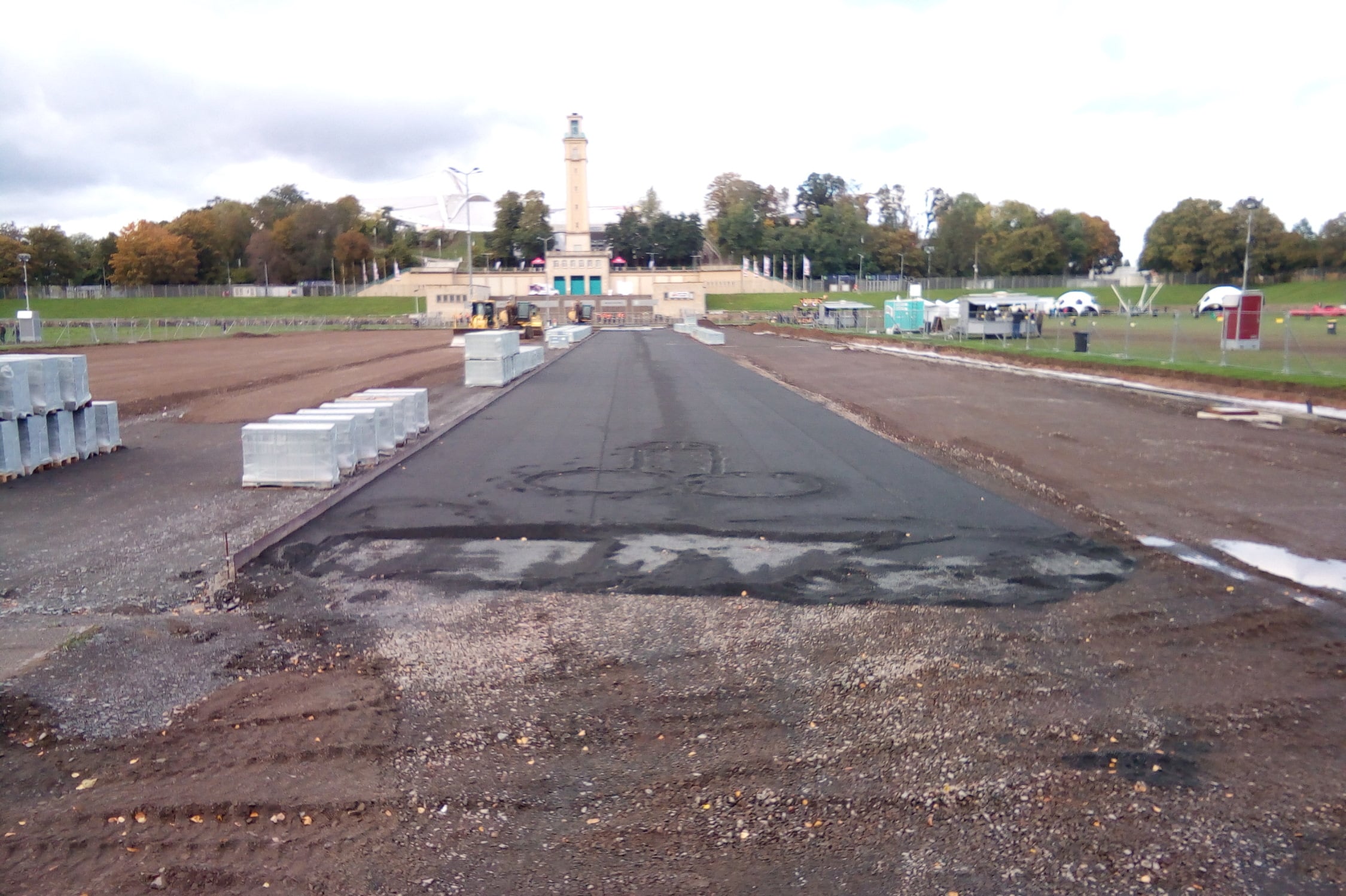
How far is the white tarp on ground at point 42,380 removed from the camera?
48.0 feet

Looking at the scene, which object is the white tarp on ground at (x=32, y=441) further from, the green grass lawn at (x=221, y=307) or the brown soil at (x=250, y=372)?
the green grass lawn at (x=221, y=307)

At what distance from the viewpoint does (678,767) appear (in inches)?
216

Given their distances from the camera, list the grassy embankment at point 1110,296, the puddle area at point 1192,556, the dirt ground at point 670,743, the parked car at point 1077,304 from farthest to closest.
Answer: the grassy embankment at point 1110,296 → the parked car at point 1077,304 → the puddle area at point 1192,556 → the dirt ground at point 670,743

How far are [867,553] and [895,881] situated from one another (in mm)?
5915

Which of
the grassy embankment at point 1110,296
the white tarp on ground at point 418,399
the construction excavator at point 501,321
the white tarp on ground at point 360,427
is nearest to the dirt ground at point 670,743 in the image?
the white tarp on ground at point 360,427

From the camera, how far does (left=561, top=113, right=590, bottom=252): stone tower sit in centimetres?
14462

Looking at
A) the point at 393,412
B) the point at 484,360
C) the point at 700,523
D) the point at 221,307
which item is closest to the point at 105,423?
the point at 393,412

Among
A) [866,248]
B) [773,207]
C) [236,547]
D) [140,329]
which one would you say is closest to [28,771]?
[236,547]

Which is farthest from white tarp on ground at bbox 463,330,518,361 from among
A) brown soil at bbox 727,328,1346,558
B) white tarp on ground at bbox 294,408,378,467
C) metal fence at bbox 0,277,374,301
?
metal fence at bbox 0,277,374,301

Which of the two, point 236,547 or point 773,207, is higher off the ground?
point 773,207

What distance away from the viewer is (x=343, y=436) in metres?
14.4

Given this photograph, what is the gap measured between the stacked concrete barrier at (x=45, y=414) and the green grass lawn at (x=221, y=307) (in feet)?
311

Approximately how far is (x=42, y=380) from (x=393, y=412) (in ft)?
16.7

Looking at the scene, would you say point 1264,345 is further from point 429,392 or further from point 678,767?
point 678,767
